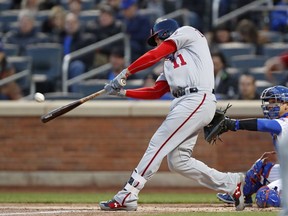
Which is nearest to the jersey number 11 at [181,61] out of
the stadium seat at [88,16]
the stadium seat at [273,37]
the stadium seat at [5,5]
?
the stadium seat at [273,37]

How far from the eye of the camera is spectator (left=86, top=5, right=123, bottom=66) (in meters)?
15.8

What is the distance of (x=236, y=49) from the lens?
602 inches

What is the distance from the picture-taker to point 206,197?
11883mm

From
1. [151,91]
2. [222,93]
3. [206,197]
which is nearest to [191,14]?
[222,93]

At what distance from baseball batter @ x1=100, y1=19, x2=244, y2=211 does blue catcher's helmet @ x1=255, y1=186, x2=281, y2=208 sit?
477mm

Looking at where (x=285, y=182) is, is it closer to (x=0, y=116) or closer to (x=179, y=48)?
(x=179, y=48)

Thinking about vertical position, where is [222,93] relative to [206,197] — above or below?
above

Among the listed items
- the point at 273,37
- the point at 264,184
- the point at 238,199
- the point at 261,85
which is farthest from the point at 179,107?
the point at 273,37

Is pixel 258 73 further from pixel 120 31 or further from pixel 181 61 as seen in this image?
pixel 181 61

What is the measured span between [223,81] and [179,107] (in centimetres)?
548

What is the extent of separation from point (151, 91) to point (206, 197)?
2.81 metres

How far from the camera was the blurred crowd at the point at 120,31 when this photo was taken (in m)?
14.7

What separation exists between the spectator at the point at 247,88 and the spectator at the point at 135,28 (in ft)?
6.84

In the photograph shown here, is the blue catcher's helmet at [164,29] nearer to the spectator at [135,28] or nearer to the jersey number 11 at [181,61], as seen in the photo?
the jersey number 11 at [181,61]
